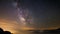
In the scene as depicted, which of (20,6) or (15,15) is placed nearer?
(20,6)

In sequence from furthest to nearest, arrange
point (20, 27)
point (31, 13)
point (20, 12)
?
point (20, 27)
point (31, 13)
point (20, 12)

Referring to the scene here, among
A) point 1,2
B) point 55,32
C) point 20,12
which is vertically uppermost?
point 1,2

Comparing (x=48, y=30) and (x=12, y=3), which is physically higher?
(x=12, y=3)

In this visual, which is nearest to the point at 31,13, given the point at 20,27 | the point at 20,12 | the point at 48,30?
the point at 20,12

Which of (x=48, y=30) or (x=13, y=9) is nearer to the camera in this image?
(x=13, y=9)

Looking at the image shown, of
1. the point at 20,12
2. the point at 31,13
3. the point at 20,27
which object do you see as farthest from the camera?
the point at 20,27

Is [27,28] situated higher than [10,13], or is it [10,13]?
[10,13]

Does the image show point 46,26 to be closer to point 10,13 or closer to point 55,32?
point 55,32

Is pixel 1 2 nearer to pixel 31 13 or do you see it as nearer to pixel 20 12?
pixel 20 12
